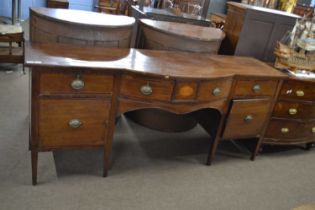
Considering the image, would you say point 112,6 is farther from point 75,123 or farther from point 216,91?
point 75,123

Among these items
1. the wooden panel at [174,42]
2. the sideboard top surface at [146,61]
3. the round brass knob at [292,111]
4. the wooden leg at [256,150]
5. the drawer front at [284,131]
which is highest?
the wooden panel at [174,42]

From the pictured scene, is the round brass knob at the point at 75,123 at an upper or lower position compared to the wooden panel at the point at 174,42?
lower

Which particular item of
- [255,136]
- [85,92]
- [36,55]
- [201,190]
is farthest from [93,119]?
[255,136]

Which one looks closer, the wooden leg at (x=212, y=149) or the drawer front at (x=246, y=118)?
the drawer front at (x=246, y=118)

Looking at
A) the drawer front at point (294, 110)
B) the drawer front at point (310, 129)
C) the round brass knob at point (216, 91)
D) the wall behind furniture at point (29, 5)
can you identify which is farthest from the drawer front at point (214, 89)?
the wall behind furniture at point (29, 5)

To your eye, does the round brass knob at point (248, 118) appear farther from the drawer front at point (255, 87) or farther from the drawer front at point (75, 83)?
the drawer front at point (75, 83)

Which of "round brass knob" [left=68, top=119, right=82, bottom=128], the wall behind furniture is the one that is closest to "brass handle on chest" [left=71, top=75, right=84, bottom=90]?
"round brass knob" [left=68, top=119, right=82, bottom=128]

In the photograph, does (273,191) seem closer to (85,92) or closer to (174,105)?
(174,105)

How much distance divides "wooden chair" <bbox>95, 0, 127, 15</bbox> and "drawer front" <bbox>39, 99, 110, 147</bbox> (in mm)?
4699

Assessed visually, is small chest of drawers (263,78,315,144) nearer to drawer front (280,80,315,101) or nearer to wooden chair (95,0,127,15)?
drawer front (280,80,315,101)

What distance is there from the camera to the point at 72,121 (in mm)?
1751

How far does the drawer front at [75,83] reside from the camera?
62.6 inches

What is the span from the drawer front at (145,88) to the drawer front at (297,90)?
3.28ft

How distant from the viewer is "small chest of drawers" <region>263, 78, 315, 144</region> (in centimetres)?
232
